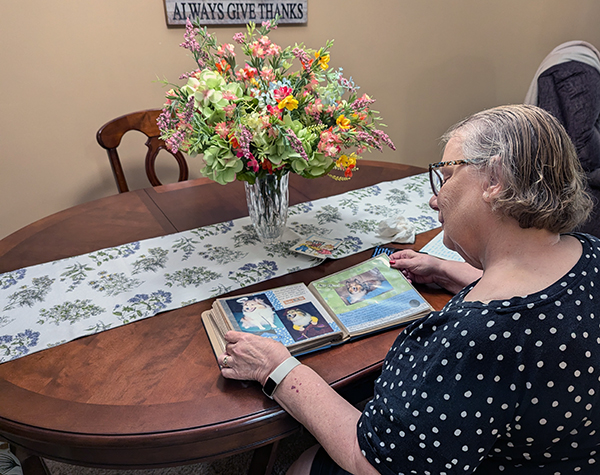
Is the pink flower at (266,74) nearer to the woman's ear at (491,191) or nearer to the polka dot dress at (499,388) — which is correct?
the woman's ear at (491,191)

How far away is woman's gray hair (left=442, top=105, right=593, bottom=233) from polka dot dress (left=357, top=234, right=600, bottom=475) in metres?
0.11

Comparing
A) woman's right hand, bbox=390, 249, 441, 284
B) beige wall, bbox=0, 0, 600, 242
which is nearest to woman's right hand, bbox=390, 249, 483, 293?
woman's right hand, bbox=390, 249, 441, 284

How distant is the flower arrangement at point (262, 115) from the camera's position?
109cm

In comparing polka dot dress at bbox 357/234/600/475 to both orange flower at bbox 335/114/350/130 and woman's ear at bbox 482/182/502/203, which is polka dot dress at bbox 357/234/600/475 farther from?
orange flower at bbox 335/114/350/130

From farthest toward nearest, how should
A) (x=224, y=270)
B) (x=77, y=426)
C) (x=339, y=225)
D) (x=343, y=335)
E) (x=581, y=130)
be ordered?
(x=581, y=130) → (x=339, y=225) → (x=224, y=270) → (x=343, y=335) → (x=77, y=426)

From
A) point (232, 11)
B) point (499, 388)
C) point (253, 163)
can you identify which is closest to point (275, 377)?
point (499, 388)

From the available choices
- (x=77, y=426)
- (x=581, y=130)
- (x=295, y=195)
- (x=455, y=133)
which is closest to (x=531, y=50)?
(x=581, y=130)

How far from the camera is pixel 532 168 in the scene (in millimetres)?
767

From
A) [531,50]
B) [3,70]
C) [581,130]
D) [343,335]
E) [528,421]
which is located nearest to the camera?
[528,421]

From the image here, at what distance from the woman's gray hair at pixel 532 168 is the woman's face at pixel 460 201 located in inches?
1.2

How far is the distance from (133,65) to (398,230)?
162 cm

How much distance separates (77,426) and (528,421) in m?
0.77

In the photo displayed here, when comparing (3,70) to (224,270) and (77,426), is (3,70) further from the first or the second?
(77,426)

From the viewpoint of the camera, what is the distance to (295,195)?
177 centimetres
